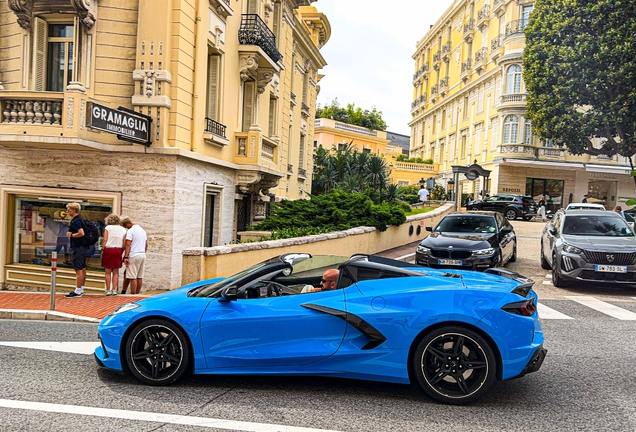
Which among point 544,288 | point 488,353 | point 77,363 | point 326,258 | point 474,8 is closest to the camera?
point 488,353

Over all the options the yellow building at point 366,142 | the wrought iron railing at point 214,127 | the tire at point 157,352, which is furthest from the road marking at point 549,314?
the yellow building at point 366,142

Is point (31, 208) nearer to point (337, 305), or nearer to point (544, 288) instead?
point (337, 305)

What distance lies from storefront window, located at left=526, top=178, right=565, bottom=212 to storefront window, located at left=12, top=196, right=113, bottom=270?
39.8 metres

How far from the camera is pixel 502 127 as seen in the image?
44.7 meters

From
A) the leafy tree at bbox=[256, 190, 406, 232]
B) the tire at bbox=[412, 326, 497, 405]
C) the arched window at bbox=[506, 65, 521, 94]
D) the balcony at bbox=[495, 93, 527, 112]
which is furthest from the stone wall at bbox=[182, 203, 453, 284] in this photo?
the arched window at bbox=[506, 65, 521, 94]

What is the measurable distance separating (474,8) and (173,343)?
55473mm

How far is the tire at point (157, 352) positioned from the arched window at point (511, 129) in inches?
1675

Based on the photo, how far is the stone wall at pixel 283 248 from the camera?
1116cm

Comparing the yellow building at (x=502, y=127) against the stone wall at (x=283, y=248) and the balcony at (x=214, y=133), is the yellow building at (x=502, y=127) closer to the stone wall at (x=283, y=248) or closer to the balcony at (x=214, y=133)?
the stone wall at (x=283, y=248)

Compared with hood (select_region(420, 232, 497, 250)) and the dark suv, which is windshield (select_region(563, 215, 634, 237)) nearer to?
hood (select_region(420, 232, 497, 250))

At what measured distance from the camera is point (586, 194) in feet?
154

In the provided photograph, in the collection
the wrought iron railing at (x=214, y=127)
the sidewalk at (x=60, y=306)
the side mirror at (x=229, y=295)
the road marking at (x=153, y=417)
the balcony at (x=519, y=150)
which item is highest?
the balcony at (x=519, y=150)

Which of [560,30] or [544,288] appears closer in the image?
[544,288]

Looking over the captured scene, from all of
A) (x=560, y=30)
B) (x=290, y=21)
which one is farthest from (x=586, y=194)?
(x=290, y=21)
